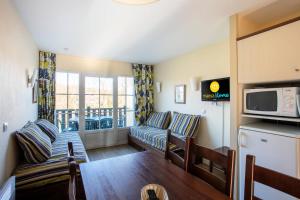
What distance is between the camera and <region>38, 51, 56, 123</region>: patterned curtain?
3.68 meters

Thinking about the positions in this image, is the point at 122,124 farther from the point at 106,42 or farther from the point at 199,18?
the point at 199,18

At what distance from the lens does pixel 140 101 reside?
16.1 ft

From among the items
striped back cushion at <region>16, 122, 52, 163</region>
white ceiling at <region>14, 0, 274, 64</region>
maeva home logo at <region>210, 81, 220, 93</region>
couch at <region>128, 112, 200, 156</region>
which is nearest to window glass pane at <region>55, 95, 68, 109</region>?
white ceiling at <region>14, 0, 274, 64</region>

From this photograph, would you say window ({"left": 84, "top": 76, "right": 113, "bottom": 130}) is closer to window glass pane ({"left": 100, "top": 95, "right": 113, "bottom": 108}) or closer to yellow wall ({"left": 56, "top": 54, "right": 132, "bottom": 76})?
window glass pane ({"left": 100, "top": 95, "right": 113, "bottom": 108})

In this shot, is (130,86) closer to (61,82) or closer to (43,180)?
(61,82)

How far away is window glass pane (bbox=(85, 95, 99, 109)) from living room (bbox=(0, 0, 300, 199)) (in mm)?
147

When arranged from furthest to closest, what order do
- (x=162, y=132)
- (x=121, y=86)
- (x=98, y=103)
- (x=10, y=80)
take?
(x=121, y=86), (x=98, y=103), (x=162, y=132), (x=10, y=80)

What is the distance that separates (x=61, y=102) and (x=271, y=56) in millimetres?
4215

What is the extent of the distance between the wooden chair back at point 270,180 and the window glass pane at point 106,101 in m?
4.04

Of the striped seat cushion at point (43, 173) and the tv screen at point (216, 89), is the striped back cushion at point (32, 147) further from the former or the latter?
the tv screen at point (216, 89)

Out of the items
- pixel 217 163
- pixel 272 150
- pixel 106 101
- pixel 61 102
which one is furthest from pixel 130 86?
pixel 217 163

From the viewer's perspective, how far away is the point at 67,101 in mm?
4141

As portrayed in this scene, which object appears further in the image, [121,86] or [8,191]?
[121,86]

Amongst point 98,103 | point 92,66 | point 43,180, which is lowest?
point 43,180
